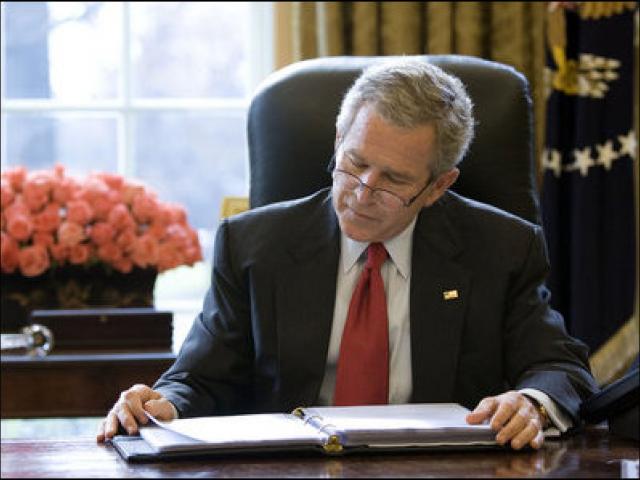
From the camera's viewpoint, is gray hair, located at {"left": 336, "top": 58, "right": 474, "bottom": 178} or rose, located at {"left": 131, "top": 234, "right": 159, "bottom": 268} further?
rose, located at {"left": 131, "top": 234, "right": 159, "bottom": 268}

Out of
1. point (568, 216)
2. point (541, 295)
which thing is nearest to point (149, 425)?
point (541, 295)

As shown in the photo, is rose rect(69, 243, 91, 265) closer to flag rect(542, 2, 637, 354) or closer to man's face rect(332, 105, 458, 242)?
man's face rect(332, 105, 458, 242)

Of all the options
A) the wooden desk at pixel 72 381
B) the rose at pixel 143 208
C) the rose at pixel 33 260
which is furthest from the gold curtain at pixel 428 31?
the wooden desk at pixel 72 381

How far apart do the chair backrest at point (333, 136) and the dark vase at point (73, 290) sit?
0.74 meters

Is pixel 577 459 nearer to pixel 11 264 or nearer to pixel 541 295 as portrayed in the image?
pixel 541 295

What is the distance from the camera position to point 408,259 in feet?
7.76

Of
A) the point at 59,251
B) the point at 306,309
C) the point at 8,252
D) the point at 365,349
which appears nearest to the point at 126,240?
the point at 59,251

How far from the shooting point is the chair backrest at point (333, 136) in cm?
253

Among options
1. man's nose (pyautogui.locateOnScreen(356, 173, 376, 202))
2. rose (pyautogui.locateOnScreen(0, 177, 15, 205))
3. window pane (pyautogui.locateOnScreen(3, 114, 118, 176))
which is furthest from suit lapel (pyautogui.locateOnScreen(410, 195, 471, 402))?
window pane (pyautogui.locateOnScreen(3, 114, 118, 176))

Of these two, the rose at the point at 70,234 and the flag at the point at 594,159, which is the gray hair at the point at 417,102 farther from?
the flag at the point at 594,159

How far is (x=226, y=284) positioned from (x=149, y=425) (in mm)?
523

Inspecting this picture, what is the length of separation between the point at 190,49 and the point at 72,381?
5.25 feet

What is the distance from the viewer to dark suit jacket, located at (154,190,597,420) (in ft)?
7.43

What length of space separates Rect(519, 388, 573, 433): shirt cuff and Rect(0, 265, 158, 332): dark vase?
1458 millimetres
